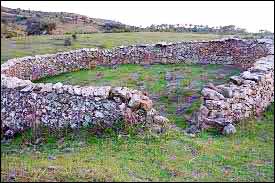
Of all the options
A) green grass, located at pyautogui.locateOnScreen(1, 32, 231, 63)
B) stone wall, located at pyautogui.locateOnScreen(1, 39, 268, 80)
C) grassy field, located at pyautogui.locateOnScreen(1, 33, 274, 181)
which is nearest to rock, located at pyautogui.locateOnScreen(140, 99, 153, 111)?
grassy field, located at pyautogui.locateOnScreen(1, 33, 274, 181)

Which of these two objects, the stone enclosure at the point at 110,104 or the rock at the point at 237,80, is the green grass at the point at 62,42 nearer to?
the stone enclosure at the point at 110,104

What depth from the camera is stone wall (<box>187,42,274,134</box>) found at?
10586 millimetres

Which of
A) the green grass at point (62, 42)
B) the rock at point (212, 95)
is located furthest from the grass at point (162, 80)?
the green grass at point (62, 42)

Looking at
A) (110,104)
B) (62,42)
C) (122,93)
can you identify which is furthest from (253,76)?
(62,42)

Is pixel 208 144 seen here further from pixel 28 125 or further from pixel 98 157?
pixel 28 125

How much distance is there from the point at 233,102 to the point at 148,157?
3372 mm

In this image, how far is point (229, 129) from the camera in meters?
10.2

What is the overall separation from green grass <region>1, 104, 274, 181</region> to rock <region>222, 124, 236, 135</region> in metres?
0.13

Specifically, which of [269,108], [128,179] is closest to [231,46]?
[269,108]

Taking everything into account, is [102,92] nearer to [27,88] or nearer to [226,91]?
[27,88]

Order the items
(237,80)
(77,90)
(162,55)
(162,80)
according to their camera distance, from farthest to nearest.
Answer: (162,55) < (162,80) < (237,80) < (77,90)

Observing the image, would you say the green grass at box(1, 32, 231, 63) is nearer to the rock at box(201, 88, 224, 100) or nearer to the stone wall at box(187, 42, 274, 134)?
the rock at box(201, 88, 224, 100)

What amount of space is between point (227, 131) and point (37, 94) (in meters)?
4.59

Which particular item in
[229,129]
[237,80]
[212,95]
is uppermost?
[237,80]
